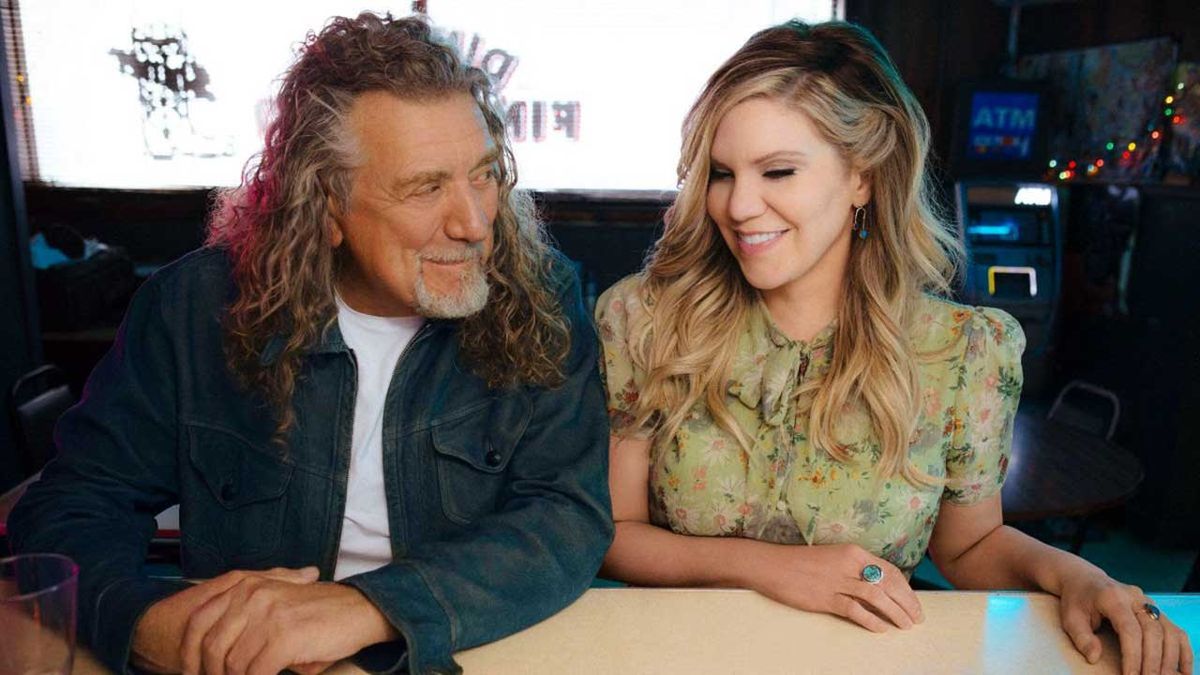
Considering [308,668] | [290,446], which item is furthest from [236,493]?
[308,668]

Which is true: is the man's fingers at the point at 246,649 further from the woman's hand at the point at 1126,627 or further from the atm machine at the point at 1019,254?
the atm machine at the point at 1019,254

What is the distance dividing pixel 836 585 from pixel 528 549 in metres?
0.43

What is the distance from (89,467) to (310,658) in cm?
63

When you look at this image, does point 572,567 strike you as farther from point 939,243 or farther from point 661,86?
point 661,86

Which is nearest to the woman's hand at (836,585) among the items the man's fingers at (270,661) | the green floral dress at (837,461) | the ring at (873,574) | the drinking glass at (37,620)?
the ring at (873,574)

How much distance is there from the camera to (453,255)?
58.6 inches

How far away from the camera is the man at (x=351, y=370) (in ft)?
4.80

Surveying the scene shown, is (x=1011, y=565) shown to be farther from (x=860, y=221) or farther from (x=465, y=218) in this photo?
(x=465, y=218)

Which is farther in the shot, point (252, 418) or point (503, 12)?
point (503, 12)

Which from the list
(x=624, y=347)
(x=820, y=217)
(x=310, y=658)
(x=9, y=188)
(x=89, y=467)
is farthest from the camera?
(x=9, y=188)

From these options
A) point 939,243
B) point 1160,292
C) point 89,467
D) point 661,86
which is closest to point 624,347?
point 939,243

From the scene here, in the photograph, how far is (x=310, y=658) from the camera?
1.09 meters

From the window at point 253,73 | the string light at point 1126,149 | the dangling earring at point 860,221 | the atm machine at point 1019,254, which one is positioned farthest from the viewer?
the window at point 253,73

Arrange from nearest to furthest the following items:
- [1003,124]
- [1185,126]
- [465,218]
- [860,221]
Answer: [465,218], [860,221], [1185,126], [1003,124]
